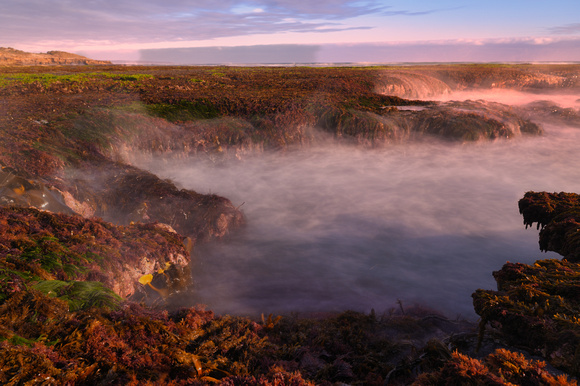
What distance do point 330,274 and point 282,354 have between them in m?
6.68

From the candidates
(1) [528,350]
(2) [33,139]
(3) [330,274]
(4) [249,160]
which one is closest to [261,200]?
(4) [249,160]

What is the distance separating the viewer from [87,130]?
653 inches

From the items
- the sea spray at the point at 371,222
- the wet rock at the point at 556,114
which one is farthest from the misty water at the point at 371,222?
the wet rock at the point at 556,114

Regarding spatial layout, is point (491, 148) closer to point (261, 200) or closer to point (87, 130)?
point (261, 200)

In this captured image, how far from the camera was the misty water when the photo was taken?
1027 centimetres

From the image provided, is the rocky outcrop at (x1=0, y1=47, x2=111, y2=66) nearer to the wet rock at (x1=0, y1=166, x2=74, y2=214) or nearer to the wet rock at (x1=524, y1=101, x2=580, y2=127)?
the wet rock at (x1=0, y1=166, x2=74, y2=214)

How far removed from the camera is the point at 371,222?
51.7 ft

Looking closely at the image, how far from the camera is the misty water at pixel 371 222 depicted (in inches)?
404

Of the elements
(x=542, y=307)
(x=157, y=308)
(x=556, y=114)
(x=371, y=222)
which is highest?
(x=556, y=114)

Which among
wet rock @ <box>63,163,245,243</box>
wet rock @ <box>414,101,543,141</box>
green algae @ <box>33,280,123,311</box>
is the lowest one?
wet rock @ <box>63,163,245,243</box>

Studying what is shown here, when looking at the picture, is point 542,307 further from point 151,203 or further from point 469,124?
point 469,124

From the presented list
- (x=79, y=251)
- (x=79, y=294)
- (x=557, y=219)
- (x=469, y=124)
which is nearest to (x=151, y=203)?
(x=79, y=251)

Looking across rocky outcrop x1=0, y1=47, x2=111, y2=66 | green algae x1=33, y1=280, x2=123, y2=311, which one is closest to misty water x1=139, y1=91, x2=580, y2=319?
green algae x1=33, y1=280, x2=123, y2=311

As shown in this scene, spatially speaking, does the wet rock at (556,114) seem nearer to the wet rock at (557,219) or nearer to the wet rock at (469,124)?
the wet rock at (469,124)
